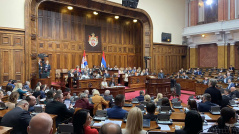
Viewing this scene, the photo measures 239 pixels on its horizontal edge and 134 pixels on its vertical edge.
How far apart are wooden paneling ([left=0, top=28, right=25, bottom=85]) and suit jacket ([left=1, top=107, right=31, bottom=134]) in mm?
7897

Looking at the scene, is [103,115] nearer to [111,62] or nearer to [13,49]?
[13,49]

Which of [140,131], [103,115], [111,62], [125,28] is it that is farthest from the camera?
[125,28]

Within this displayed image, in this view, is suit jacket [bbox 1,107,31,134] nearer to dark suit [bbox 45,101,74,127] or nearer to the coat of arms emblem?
dark suit [bbox 45,101,74,127]

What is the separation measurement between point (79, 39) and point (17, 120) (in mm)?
12087

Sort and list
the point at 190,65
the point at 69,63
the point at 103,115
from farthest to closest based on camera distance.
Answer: the point at 190,65, the point at 69,63, the point at 103,115

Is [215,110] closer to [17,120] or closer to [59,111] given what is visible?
[59,111]

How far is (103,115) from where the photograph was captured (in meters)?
3.69

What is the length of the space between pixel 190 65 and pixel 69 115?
58.4 ft

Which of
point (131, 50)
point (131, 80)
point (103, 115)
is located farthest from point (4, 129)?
point (131, 50)

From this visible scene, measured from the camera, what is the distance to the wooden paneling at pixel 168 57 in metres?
17.3

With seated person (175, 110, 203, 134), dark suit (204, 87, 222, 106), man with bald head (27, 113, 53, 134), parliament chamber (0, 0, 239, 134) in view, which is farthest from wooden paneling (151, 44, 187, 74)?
man with bald head (27, 113, 53, 134)

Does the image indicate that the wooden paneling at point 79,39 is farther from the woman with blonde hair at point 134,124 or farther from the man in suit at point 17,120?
the woman with blonde hair at point 134,124

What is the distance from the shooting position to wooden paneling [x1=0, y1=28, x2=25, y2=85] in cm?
968

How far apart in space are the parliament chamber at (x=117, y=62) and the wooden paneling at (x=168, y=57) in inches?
3.8
